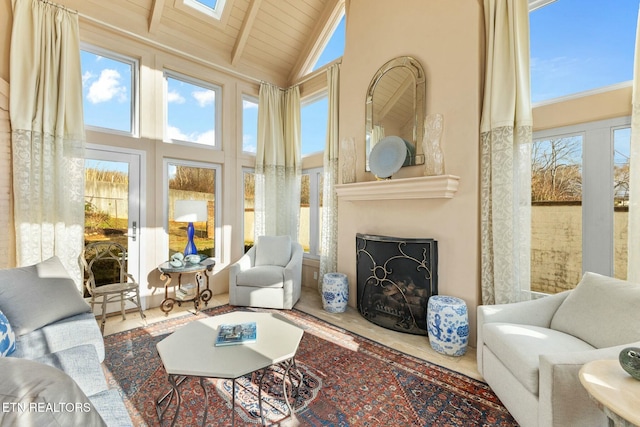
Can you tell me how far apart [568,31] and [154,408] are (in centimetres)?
423

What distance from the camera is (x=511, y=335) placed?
1.85m

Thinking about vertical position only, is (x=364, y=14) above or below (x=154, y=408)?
above

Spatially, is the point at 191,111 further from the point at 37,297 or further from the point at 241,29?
the point at 37,297

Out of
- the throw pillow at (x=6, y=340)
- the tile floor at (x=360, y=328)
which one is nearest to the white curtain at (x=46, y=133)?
the tile floor at (x=360, y=328)

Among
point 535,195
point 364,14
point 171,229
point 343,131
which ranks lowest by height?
point 171,229

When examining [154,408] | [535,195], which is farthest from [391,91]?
[154,408]

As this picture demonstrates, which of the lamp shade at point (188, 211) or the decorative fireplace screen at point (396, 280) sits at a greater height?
the lamp shade at point (188, 211)

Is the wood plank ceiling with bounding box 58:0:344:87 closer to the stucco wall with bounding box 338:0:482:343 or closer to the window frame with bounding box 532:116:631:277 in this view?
the stucco wall with bounding box 338:0:482:343

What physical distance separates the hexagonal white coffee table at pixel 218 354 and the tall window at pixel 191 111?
295cm

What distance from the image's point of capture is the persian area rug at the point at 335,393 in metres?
1.75

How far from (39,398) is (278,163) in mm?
4260

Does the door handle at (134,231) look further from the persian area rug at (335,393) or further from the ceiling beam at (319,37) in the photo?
the ceiling beam at (319,37)

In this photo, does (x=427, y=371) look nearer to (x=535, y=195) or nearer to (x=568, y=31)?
(x=535, y=195)

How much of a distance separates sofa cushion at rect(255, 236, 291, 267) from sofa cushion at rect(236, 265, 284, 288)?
0.39 metres
